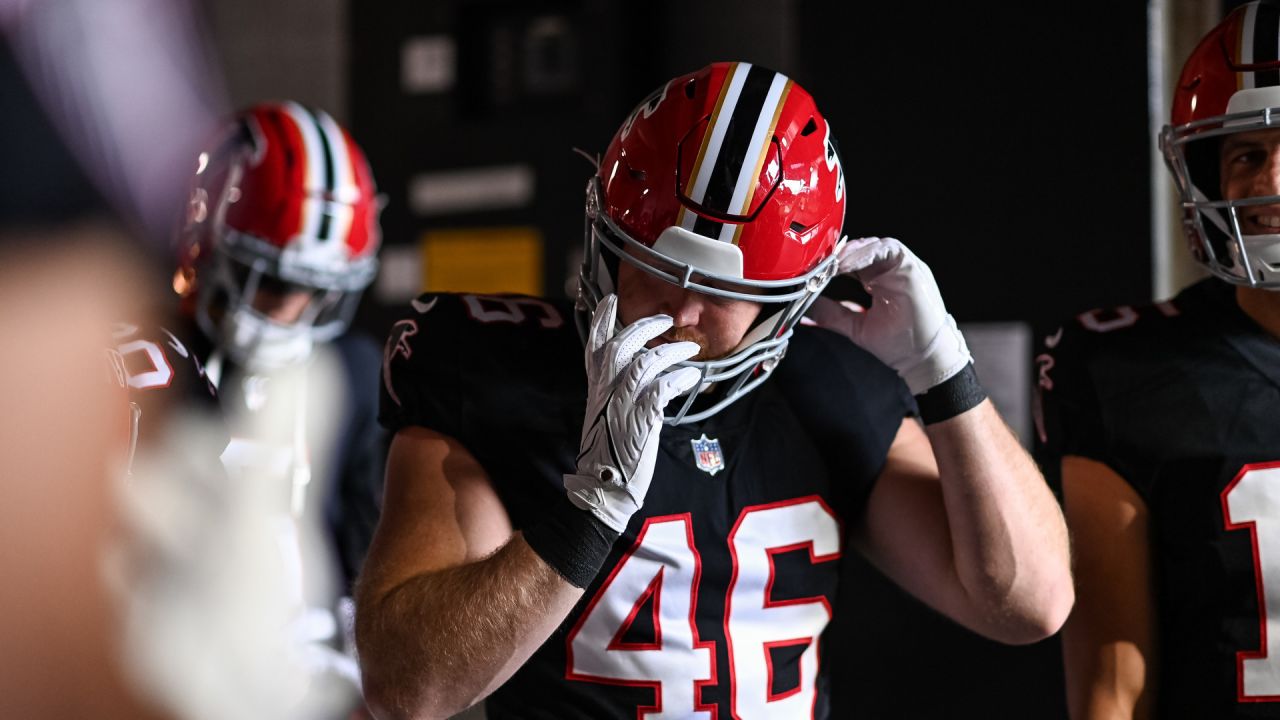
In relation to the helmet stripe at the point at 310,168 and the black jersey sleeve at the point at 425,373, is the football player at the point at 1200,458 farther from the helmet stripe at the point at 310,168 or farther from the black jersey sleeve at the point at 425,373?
the helmet stripe at the point at 310,168

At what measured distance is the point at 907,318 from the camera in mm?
1371

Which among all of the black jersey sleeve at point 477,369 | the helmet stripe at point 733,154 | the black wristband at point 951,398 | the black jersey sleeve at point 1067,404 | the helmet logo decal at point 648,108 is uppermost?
the helmet logo decal at point 648,108

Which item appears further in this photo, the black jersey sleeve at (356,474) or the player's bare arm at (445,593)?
the black jersey sleeve at (356,474)

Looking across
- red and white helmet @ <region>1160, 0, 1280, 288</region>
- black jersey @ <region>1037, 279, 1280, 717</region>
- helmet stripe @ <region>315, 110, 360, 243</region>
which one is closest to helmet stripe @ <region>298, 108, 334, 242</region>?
helmet stripe @ <region>315, 110, 360, 243</region>

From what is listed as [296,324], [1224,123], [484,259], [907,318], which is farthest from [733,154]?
[484,259]

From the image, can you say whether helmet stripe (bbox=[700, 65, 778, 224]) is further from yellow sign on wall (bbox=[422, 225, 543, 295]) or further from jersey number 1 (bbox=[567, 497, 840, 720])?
yellow sign on wall (bbox=[422, 225, 543, 295])

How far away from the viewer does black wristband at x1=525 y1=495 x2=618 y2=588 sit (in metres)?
1.20

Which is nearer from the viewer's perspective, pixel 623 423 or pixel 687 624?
pixel 623 423

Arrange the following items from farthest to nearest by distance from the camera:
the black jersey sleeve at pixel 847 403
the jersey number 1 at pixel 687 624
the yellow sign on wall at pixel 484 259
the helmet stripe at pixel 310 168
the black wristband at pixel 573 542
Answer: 1. the yellow sign on wall at pixel 484 259
2. the helmet stripe at pixel 310 168
3. the black jersey sleeve at pixel 847 403
4. the jersey number 1 at pixel 687 624
5. the black wristband at pixel 573 542

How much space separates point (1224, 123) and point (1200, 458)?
384 mm

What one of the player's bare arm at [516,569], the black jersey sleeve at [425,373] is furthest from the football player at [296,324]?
the player's bare arm at [516,569]

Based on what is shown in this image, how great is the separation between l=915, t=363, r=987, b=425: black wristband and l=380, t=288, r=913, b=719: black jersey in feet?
0.37

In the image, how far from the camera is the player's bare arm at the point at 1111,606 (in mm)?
1418

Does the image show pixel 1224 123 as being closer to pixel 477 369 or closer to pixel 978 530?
pixel 978 530
